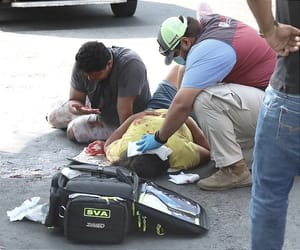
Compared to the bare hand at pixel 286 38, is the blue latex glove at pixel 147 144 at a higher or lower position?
lower

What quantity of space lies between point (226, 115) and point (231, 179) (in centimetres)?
38

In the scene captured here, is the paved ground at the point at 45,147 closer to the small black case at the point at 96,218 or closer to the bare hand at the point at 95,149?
the small black case at the point at 96,218

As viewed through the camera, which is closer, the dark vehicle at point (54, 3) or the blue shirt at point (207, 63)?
the blue shirt at point (207, 63)

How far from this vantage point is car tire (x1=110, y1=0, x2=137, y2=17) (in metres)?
10.5

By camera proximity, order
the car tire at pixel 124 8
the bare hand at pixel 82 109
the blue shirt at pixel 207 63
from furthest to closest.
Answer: the car tire at pixel 124 8 < the bare hand at pixel 82 109 < the blue shirt at pixel 207 63

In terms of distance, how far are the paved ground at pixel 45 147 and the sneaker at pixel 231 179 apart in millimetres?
48

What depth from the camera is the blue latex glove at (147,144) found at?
14.2ft

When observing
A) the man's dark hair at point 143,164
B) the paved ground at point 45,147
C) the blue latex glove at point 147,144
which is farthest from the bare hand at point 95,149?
the blue latex glove at point 147,144

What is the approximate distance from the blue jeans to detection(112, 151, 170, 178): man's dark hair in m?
1.70

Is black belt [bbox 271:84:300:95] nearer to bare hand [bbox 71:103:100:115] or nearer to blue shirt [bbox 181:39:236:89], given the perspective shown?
blue shirt [bbox 181:39:236:89]

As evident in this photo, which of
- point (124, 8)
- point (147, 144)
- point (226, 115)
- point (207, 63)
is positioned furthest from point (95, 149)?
point (124, 8)

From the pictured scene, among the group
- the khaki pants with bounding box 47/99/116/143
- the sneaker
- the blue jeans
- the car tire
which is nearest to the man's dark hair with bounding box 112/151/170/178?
the sneaker

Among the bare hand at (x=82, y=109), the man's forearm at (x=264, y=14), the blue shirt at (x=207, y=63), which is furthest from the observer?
the bare hand at (x=82, y=109)

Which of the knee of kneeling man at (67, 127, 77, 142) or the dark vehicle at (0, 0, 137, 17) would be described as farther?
the dark vehicle at (0, 0, 137, 17)
